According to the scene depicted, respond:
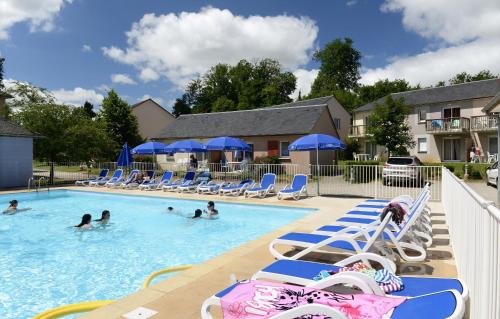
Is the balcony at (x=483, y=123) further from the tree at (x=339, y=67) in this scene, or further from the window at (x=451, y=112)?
the tree at (x=339, y=67)

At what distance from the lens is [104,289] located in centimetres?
655

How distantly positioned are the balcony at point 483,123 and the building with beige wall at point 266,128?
11734mm

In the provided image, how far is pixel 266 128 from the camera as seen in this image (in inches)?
1182

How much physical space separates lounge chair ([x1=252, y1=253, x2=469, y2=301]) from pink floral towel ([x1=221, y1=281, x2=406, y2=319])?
0.20 metres

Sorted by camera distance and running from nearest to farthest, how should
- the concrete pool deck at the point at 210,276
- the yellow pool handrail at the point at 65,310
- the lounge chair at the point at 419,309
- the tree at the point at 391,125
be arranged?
the lounge chair at the point at 419,309
the concrete pool deck at the point at 210,276
the yellow pool handrail at the point at 65,310
the tree at the point at 391,125

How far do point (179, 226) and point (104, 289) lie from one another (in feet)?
17.1

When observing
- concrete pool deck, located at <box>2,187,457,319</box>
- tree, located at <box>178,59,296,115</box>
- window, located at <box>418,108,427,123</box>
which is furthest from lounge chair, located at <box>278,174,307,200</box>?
tree, located at <box>178,59,296,115</box>

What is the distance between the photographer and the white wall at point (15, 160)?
68.8ft

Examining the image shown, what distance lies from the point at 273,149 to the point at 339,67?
43.1m

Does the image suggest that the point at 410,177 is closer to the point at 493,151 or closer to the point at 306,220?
the point at 306,220

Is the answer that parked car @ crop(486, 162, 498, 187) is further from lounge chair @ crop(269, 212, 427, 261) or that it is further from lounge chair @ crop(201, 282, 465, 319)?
lounge chair @ crop(201, 282, 465, 319)

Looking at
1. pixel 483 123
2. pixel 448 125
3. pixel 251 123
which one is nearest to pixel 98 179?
pixel 251 123

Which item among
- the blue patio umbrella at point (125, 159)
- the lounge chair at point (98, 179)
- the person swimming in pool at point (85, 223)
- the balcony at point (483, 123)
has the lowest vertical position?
the person swimming in pool at point (85, 223)

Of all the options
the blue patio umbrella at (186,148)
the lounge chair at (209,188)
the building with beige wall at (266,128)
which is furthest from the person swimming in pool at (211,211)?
the building with beige wall at (266,128)
